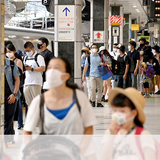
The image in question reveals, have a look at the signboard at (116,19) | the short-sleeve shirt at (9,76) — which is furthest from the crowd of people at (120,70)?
the signboard at (116,19)

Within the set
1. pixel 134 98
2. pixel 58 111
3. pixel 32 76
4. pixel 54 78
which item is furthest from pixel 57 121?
pixel 32 76

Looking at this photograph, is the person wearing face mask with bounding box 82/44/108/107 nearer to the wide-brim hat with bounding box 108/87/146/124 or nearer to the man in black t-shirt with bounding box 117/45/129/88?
the man in black t-shirt with bounding box 117/45/129/88

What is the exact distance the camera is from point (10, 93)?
777cm

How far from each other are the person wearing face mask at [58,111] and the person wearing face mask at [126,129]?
0.40 metres

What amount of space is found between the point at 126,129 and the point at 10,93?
14.8 feet

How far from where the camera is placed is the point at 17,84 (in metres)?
7.73

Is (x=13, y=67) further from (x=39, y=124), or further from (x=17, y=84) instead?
(x=39, y=124)

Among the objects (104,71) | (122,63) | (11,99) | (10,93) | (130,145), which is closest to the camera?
(130,145)

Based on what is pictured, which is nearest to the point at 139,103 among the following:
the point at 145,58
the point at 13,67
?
the point at 13,67

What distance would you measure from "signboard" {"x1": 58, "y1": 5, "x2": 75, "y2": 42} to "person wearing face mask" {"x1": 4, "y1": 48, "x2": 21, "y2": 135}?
13.3 ft

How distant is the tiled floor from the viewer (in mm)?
9743

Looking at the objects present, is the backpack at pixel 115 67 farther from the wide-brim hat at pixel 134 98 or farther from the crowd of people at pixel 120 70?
the wide-brim hat at pixel 134 98

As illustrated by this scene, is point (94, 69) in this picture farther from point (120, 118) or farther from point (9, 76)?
point (120, 118)

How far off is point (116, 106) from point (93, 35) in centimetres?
1791
